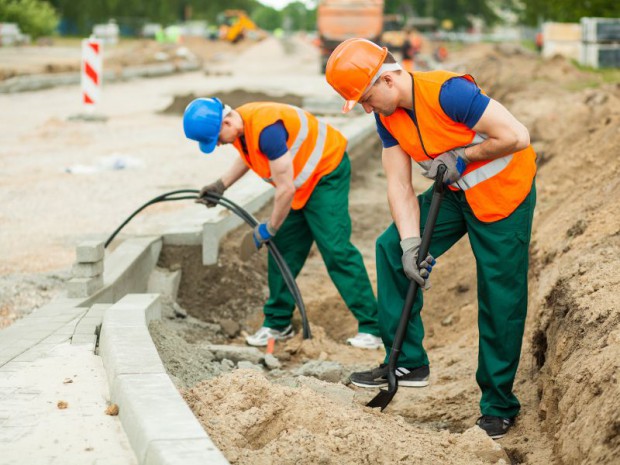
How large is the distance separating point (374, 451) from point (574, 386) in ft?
2.94

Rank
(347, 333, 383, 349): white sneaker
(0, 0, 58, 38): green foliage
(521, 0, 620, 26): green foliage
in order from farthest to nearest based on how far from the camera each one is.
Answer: (0, 0, 58, 38): green foliage, (521, 0, 620, 26): green foliage, (347, 333, 383, 349): white sneaker

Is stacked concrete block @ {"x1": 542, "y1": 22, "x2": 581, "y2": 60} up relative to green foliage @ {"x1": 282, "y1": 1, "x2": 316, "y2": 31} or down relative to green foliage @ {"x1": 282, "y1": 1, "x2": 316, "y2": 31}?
up

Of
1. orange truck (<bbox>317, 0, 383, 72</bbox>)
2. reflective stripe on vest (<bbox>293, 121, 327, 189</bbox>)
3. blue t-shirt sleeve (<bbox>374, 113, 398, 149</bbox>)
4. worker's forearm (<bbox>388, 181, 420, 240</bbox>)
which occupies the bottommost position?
orange truck (<bbox>317, 0, 383, 72</bbox>)

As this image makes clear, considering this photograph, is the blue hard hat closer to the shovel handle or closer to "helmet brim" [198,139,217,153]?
"helmet brim" [198,139,217,153]

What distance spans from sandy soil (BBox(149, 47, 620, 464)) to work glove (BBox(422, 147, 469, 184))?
0.86 metres

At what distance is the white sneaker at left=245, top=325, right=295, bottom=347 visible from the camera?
643cm

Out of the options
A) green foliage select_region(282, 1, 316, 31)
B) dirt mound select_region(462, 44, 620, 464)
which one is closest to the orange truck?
dirt mound select_region(462, 44, 620, 464)

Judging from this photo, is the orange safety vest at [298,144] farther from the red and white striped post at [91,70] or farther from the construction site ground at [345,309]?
the red and white striped post at [91,70]

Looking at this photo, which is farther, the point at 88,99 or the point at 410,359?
the point at 88,99

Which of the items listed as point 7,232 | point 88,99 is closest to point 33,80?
point 88,99

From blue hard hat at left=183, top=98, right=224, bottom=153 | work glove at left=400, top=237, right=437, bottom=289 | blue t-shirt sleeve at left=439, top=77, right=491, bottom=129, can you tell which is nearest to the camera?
blue t-shirt sleeve at left=439, top=77, right=491, bottom=129

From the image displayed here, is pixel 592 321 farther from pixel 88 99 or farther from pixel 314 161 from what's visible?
pixel 88 99

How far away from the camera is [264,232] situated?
239 inches

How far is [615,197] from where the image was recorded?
238 inches
